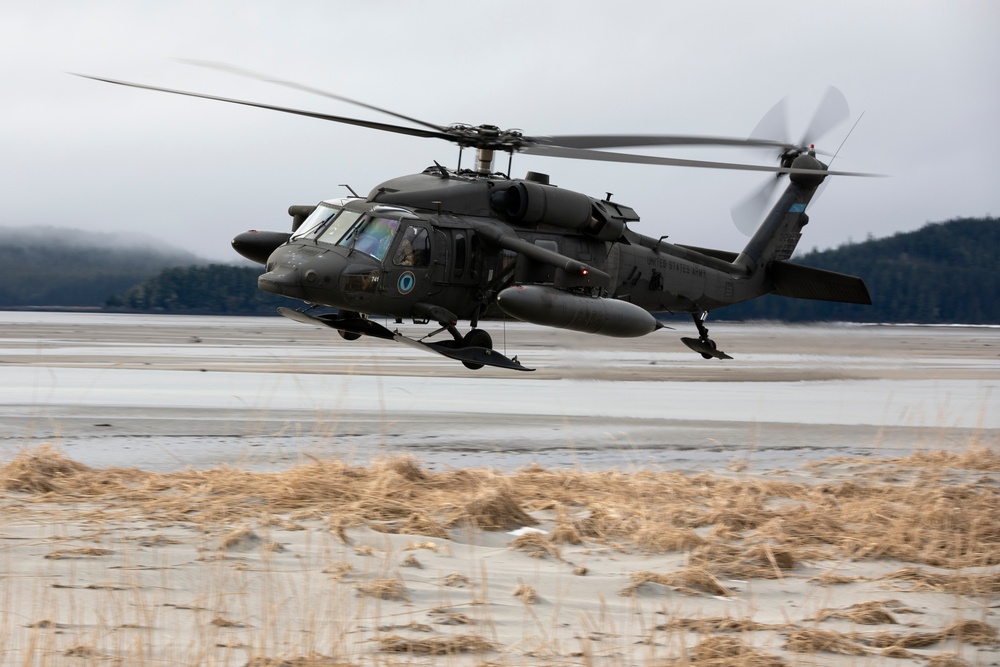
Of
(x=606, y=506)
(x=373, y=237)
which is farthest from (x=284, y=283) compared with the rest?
(x=606, y=506)

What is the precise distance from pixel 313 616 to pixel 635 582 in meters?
2.93

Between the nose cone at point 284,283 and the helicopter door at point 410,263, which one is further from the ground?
the helicopter door at point 410,263

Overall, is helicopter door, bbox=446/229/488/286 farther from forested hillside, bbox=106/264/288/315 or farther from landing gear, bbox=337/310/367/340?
forested hillside, bbox=106/264/288/315

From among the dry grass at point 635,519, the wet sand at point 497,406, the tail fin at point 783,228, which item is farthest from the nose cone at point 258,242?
the tail fin at point 783,228

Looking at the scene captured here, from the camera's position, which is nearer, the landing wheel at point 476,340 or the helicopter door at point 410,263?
the helicopter door at point 410,263

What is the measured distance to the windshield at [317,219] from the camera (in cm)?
1503

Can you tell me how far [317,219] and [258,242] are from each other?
5.64 feet

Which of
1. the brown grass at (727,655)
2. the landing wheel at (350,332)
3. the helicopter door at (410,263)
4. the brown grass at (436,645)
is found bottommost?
the brown grass at (436,645)

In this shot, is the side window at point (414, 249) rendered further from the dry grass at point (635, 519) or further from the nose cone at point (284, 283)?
the dry grass at point (635, 519)

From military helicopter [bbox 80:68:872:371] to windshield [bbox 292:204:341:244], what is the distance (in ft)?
0.08

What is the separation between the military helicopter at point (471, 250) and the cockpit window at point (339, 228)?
0.02 meters

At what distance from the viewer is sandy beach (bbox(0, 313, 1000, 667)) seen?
6.67 metres

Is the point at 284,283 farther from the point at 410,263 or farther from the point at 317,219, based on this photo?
the point at 410,263

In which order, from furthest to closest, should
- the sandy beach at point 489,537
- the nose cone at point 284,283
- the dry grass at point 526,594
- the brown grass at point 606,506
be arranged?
the nose cone at point 284,283
the brown grass at point 606,506
the dry grass at point 526,594
the sandy beach at point 489,537
